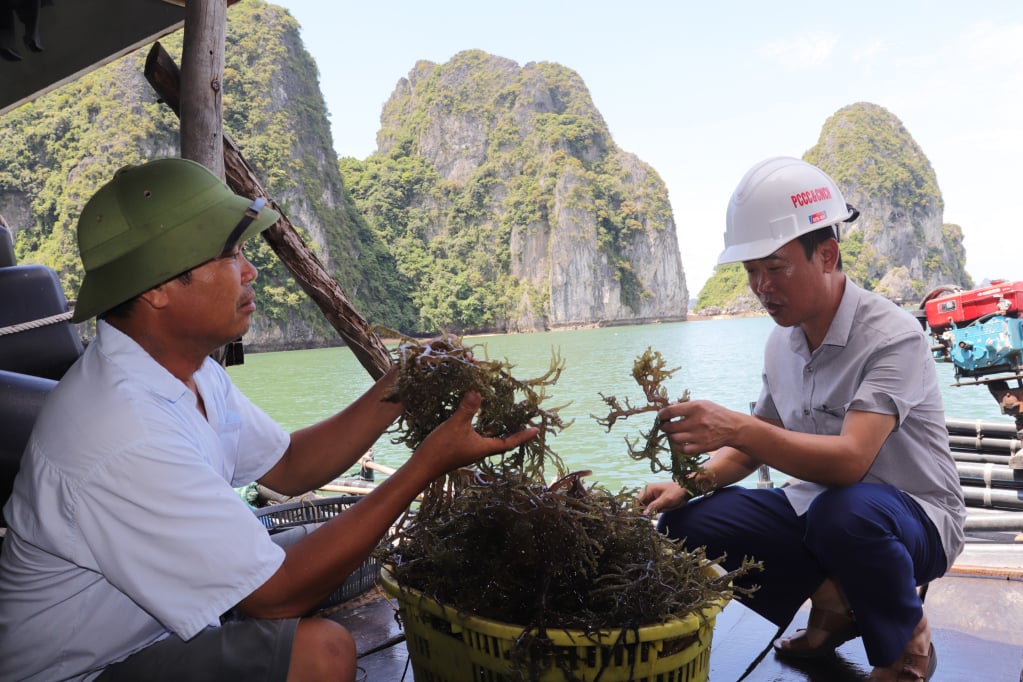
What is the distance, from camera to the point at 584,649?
1523 millimetres

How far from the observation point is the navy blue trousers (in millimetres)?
1971

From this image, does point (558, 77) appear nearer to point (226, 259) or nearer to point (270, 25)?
point (270, 25)

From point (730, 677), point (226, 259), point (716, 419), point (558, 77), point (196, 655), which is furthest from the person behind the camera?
point (558, 77)

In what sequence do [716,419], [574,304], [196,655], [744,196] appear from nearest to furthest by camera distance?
1. [196,655]
2. [716,419]
3. [744,196]
4. [574,304]

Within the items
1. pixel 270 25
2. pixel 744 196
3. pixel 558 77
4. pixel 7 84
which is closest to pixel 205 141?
pixel 7 84

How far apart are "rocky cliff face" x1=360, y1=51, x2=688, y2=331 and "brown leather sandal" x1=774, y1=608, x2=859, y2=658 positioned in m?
65.7

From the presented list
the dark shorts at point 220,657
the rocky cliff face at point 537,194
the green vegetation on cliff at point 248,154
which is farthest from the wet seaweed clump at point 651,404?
the rocky cliff face at point 537,194

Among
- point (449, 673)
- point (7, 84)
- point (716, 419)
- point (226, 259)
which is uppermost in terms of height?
point (7, 84)

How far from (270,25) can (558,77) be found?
3774cm

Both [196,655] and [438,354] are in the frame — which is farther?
[438,354]

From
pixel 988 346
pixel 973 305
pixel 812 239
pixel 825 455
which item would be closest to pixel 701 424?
pixel 825 455

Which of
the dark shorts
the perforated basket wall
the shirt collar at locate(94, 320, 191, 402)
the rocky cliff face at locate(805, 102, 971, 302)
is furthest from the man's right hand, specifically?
the rocky cliff face at locate(805, 102, 971, 302)

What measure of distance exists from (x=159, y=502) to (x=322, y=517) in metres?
2.02

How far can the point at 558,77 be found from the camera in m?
93.8
